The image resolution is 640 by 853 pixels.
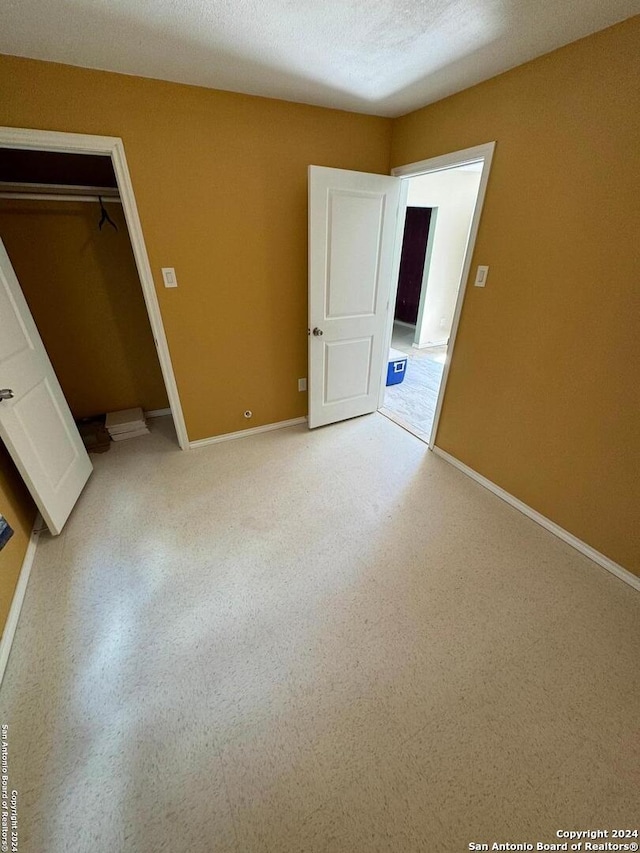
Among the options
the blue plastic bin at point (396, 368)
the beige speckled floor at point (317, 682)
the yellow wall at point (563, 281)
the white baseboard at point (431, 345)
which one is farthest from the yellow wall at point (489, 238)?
the white baseboard at point (431, 345)

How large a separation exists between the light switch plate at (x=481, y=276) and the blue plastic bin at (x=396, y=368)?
1639 mm

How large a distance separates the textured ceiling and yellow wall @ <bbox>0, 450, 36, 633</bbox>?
1853 millimetres

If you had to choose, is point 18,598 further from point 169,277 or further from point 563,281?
point 563,281

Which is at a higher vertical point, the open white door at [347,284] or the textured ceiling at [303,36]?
the textured ceiling at [303,36]

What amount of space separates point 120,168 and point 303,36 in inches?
44.1

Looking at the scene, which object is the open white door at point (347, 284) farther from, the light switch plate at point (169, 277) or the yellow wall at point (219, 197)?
the light switch plate at point (169, 277)

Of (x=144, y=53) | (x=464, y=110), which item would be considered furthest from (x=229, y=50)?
(x=464, y=110)

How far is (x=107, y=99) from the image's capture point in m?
1.64

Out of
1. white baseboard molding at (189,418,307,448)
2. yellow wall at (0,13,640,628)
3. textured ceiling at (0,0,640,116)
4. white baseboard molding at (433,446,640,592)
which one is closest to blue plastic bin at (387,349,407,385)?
white baseboard molding at (189,418,307,448)

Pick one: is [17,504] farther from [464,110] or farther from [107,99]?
[464,110]

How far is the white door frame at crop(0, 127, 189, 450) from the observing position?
5.12 feet

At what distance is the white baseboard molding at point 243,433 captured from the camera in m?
2.67

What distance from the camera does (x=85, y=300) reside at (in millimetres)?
2578

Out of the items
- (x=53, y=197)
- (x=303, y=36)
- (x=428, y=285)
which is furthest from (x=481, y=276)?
(x=428, y=285)
